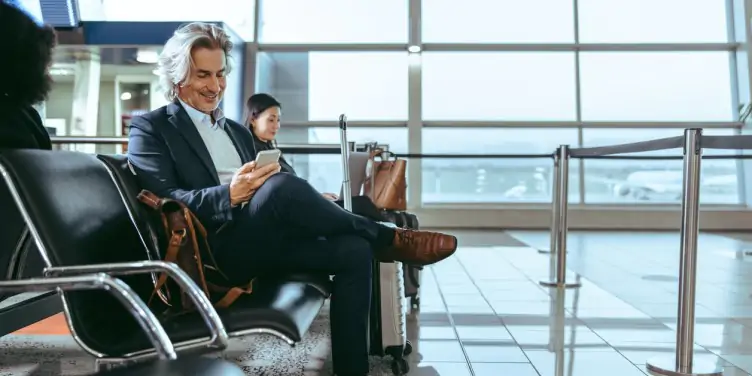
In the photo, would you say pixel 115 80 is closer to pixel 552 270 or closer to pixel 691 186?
pixel 552 270

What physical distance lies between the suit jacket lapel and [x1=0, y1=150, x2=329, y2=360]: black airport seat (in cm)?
27

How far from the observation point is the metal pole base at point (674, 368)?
2055 mm

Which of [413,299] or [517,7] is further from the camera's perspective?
[517,7]

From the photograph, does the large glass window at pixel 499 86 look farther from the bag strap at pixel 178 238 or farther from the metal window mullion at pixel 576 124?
the bag strap at pixel 178 238

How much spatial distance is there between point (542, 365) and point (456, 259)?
9.01ft

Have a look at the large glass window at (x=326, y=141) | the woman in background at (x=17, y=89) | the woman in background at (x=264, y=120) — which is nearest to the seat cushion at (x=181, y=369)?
the woman in background at (x=17, y=89)

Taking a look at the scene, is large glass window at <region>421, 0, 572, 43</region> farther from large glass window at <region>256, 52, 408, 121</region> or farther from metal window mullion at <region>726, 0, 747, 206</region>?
metal window mullion at <region>726, 0, 747, 206</region>

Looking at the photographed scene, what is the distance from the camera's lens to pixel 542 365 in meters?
2.19

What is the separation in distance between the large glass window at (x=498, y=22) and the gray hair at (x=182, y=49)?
650 cm

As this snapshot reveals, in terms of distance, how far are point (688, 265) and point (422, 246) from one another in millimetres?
962

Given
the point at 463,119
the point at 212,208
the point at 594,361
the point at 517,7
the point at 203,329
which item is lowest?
the point at 594,361

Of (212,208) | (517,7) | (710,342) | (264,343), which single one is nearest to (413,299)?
(264,343)

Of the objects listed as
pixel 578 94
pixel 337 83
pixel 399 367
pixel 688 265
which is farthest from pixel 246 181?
pixel 578 94

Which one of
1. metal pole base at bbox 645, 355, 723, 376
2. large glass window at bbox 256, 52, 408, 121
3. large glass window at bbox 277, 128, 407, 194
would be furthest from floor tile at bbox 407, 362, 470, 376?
large glass window at bbox 256, 52, 408, 121
